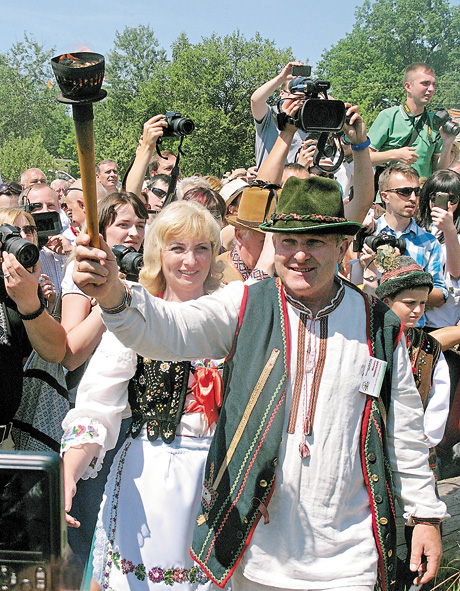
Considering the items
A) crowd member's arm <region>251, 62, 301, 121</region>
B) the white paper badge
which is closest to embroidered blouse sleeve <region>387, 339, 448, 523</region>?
the white paper badge

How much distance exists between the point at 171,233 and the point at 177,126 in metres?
1.74

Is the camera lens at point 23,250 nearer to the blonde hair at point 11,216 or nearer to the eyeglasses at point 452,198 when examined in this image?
the blonde hair at point 11,216

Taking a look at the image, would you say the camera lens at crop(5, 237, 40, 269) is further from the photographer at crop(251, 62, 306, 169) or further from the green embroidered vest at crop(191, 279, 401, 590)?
the photographer at crop(251, 62, 306, 169)

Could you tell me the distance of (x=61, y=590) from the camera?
1.12 m

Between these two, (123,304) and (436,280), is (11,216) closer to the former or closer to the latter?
(123,304)

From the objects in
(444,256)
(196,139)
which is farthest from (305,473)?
(196,139)

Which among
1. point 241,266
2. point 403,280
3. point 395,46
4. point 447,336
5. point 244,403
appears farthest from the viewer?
point 395,46

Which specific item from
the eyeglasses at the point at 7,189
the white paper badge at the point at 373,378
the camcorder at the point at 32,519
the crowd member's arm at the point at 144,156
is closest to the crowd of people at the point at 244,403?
the white paper badge at the point at 373,378

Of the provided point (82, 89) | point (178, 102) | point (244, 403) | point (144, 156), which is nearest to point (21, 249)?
point (244, 403)

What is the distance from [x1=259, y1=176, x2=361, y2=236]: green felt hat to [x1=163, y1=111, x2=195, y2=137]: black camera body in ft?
6.77

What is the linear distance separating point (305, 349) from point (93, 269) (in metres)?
0.92

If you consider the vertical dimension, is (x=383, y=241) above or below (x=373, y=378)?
above

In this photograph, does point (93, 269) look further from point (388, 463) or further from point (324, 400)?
point (388, 463)

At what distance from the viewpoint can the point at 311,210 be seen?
2.42m
